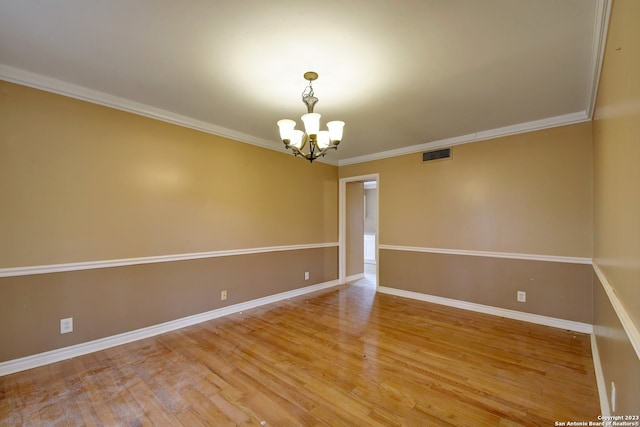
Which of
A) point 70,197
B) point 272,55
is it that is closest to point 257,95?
point 272,55

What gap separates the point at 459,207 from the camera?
396 centimetres

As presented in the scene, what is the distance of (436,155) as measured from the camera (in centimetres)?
417

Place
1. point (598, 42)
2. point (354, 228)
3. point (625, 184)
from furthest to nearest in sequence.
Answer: point (354, 228) → point (598, 42) → point (625, 184)

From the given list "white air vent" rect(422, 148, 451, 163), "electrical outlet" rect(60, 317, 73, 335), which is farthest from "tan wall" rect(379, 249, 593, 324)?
"electrical outlet" rect(60, 317, 73, 335)

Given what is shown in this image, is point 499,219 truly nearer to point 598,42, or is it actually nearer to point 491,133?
point 491,133

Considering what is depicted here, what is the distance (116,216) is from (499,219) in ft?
15.0

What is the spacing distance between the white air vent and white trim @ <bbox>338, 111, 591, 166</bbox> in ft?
0.20

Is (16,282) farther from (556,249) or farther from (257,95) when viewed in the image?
(556,249)

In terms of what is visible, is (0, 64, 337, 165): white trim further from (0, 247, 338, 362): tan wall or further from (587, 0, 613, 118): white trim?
(587, 0, 613, 118): white trim

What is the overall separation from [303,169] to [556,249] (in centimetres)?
369

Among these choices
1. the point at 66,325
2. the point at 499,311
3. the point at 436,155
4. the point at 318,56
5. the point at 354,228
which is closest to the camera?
the point at 318,56

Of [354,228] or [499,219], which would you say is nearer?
[499,219]

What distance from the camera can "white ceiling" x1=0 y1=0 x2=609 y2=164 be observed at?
1.62 m

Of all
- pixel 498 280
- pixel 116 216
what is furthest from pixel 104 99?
pixel 498 280
